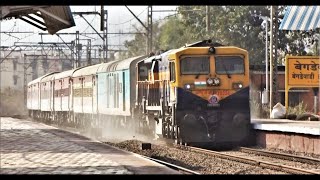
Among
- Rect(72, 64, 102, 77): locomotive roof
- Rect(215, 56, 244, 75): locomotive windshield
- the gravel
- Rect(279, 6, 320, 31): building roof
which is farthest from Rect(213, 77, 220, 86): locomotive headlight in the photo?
Rect(72, 64, 102, 77): locomotive roof

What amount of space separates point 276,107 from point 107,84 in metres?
Answer: 7.60

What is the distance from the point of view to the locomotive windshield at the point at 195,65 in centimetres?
1977

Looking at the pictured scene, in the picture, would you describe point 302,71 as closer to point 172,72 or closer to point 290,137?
point 290,137

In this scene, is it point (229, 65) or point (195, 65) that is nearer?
point (195, 65)

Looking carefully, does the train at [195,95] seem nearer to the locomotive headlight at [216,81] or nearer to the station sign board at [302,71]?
the locomotive headlight at [216,81]

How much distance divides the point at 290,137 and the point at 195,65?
3.58 meters

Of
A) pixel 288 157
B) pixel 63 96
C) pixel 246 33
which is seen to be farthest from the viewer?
pixel 246 33

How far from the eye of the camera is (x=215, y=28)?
5906cm

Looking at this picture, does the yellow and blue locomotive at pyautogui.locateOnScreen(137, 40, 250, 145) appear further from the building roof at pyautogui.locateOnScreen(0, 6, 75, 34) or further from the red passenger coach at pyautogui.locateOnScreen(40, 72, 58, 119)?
the red passenger coach at pyautogui.locateOnScreen(40, 72, 58, 119)

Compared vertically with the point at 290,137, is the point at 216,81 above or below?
above

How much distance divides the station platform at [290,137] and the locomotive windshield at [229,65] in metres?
1.95

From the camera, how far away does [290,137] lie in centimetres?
1917

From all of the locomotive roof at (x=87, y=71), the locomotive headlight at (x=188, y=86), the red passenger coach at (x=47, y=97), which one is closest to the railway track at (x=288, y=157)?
the locomotive headlight at (x=188, y=86)

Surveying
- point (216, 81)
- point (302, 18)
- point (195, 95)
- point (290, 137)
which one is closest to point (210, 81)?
point (216, 81)
